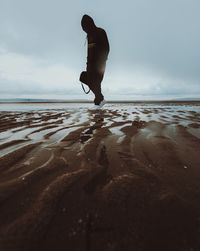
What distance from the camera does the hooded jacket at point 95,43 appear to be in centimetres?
595

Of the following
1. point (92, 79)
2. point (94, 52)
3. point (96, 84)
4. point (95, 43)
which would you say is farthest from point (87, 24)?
point (96, 84)

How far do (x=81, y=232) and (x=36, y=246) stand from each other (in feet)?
0.84

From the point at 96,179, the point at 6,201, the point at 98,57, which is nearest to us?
the point at 6,201

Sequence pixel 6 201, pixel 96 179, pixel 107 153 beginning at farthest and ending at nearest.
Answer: pixel 107 153 → pixel 96 179 → pixel 6 201

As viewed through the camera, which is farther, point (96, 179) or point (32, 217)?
point (96, 179)

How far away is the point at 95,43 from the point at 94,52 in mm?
283

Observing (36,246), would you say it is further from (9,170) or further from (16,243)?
(9,170)

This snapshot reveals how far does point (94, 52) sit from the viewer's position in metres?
6.35

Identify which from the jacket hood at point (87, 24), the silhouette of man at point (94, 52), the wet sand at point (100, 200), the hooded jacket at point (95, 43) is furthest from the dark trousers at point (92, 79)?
the wet sand at point (100, 200)

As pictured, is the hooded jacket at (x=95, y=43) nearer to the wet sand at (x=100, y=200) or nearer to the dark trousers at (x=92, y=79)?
the dark trousers at (x=92, y=79)

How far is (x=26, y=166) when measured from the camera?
2.12 meters

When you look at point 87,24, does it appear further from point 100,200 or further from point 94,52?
point 100,200

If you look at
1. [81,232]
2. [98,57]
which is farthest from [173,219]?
[98,57]

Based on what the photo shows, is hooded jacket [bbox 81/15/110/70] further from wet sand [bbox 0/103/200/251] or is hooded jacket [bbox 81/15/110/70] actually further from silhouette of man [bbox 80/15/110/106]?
wet sand [bbox 0/103/200/251]
